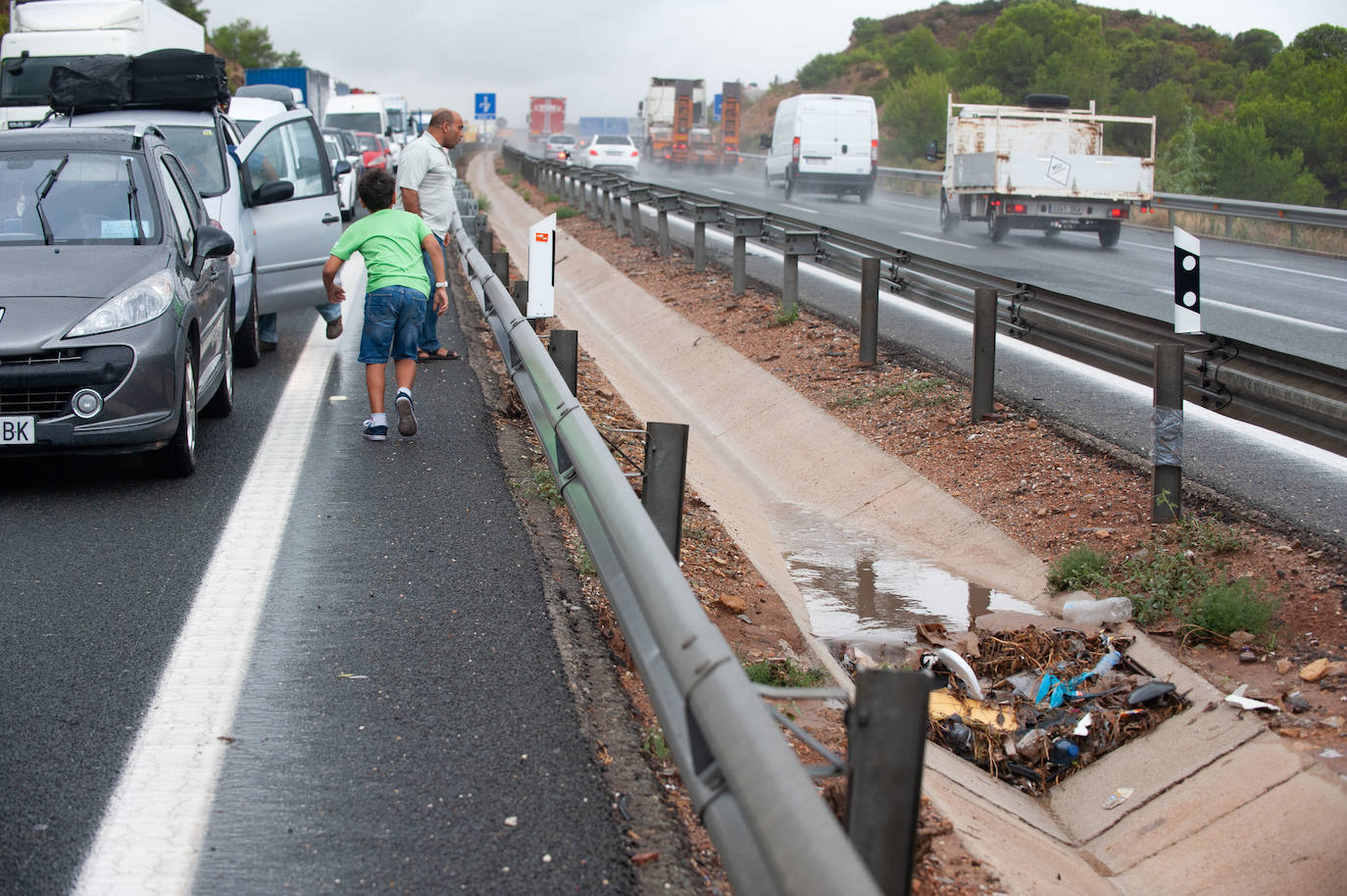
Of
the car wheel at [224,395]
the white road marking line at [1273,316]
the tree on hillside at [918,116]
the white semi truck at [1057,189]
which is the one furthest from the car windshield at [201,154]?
the tree on hillside at [918,116]

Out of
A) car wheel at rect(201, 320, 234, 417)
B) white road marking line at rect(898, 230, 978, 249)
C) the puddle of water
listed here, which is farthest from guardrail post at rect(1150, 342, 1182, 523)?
white road marking line at rect(898, 230, 978, 249)

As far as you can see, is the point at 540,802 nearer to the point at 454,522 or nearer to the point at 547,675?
the point at 547,675

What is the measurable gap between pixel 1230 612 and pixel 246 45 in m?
97.1

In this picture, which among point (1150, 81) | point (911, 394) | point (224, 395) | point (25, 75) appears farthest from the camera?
point (1150, 81)

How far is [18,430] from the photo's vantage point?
6383mm

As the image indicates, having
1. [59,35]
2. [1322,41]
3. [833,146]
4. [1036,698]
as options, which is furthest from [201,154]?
[1322,41]

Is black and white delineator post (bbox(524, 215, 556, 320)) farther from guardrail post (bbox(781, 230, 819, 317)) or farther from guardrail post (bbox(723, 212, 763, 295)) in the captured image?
guardrail post (bbox(723, 212, 763, 295))

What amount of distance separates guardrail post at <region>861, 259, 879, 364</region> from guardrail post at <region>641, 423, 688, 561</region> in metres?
6.55

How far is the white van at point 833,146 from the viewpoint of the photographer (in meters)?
36.4

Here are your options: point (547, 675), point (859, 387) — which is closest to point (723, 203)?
point (859, 387)

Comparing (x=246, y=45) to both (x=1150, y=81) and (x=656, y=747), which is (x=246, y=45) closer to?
(x=1150, y=81)

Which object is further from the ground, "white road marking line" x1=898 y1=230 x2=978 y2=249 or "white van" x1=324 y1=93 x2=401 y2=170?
"white van" x1=324 y1=93 x2=401 y2=170

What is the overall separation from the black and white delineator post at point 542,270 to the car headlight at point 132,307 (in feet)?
11.5

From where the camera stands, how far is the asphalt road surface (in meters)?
3.17
